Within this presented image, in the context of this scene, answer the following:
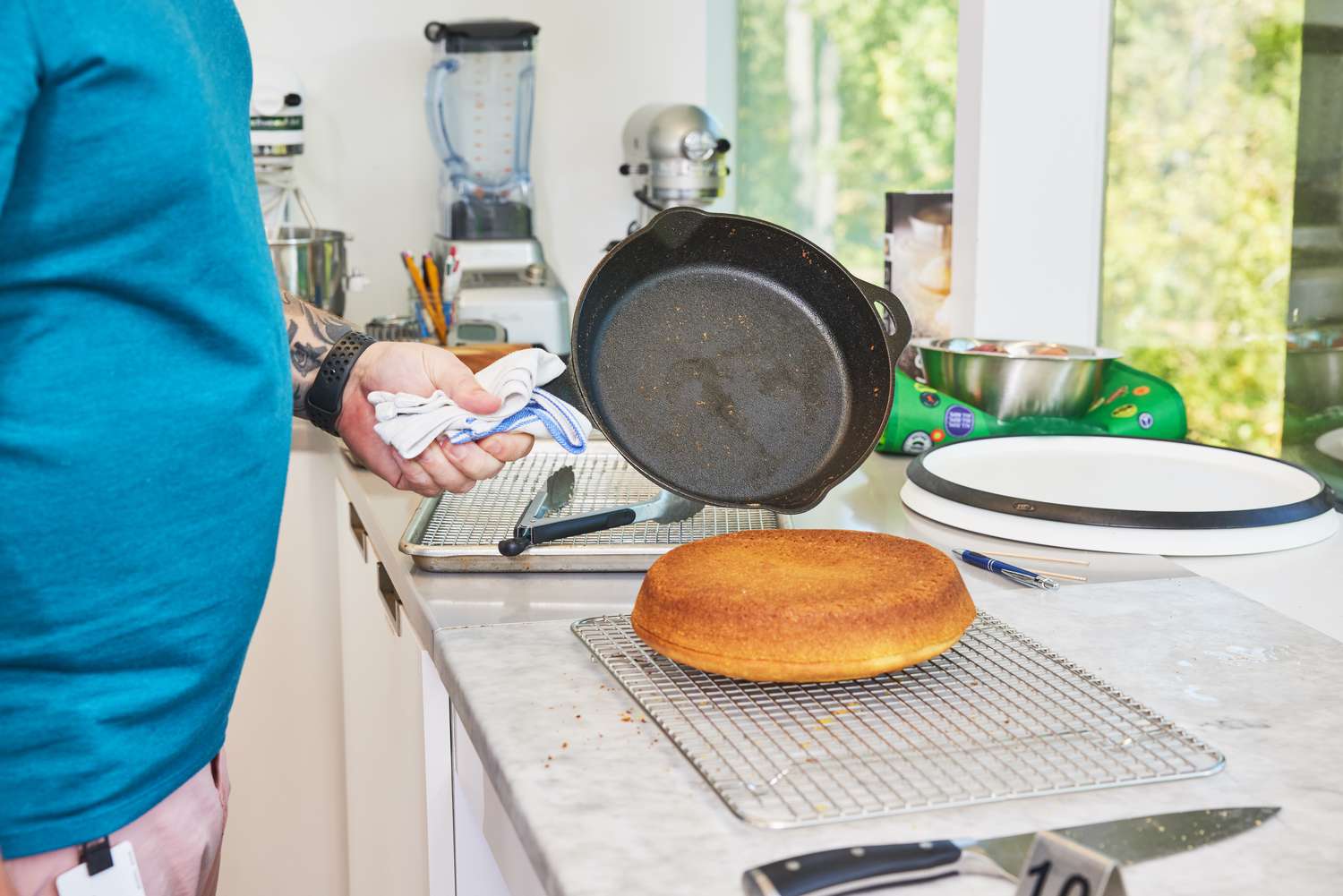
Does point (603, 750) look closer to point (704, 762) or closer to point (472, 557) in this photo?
point (704, 762)

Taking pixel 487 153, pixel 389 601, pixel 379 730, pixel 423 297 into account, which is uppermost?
pixel 487 153

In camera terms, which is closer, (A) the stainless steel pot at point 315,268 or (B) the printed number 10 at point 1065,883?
(B) the printed number 10 at point 1065,883

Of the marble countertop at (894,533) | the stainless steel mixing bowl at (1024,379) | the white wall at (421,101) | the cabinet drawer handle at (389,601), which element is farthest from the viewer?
the white wall at (421,101)

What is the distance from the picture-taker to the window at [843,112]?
2660mm

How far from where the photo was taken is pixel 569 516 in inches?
43.2

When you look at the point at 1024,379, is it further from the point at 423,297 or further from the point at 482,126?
the point at 482,126

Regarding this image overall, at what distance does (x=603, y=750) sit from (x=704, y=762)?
0.22ft

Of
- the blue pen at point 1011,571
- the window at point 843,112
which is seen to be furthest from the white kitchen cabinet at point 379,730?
the window at point 843,112

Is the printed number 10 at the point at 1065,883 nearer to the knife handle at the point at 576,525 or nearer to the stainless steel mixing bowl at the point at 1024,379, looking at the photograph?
the knife handle at the point at 576,525

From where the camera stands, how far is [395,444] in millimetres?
1013

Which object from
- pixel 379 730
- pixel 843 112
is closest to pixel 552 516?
pixel 379 730

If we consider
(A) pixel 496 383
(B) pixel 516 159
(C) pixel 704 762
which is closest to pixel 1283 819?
(C) pixel 704 762

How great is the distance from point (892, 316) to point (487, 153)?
1.85 m

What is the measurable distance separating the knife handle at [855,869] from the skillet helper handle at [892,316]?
1.78 feet
